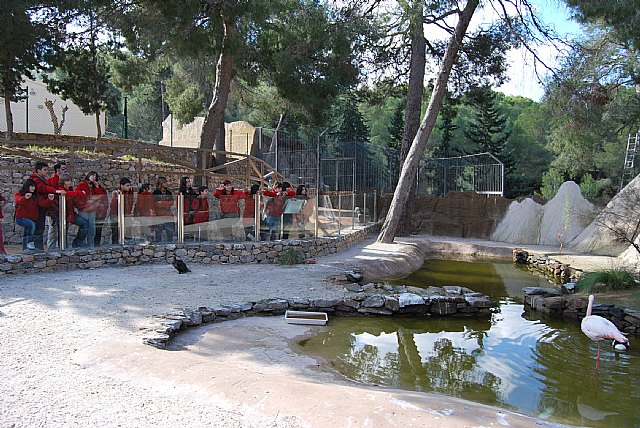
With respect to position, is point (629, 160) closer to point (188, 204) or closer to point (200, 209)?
point (200, 209)

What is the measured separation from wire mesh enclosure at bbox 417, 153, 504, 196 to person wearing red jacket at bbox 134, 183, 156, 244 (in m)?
13.7

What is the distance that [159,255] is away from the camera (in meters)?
11.4

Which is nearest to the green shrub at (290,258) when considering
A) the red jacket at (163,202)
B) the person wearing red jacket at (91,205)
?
the red jacket at (163,202)

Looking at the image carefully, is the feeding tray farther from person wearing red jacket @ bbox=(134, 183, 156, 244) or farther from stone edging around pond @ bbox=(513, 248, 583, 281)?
stone edging around pond @ bbox=(513, 248, 583, 281)

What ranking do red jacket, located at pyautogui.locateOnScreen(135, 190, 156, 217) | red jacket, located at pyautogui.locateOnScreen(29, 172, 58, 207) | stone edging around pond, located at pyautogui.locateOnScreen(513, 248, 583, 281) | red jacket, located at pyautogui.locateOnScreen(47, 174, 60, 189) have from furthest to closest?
stone edging around pond, located at pyautogui.locateOnScreen(513, 248, 583, 281), red jacket, located at pyautogui.locateOnScreen(135, 190, 156, 217), red jacket, located at pyautogui.locateOnScreen(47, 174, 60, 189), red jacket, located at pyautogui.locateOnScreen(29, 172, 58, 207)

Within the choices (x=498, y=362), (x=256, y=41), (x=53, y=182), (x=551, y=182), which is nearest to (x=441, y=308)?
(x=498, y=362)

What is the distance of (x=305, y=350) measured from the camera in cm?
685

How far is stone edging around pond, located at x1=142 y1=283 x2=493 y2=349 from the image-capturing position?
788 cm

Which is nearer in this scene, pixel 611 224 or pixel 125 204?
pixel 125 204

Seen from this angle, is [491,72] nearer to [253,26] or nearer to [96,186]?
[253,26]

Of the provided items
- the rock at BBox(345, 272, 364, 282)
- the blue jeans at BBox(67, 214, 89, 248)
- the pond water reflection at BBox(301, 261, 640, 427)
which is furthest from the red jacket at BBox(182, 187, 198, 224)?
the pond water reflection at BBox(301, 261, 640, 427)

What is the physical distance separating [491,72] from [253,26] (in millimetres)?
8569

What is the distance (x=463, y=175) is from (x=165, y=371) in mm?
20113

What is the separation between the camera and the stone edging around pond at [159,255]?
9680mm
